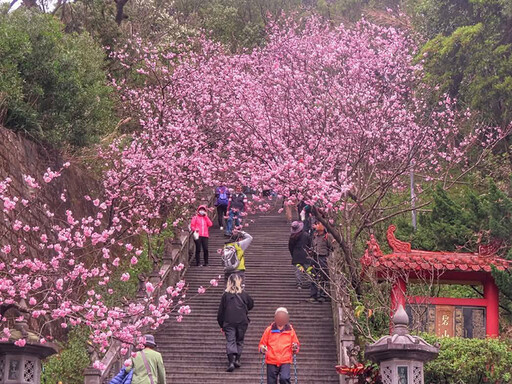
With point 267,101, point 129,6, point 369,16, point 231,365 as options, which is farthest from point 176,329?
point 369,16

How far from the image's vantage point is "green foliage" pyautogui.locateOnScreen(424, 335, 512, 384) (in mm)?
13867

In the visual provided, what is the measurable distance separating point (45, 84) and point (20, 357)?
12633mm

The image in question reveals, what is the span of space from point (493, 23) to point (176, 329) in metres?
16.3

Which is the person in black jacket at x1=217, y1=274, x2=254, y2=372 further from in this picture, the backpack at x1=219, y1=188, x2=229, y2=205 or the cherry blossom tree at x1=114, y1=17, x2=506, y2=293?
the backpack at x1=219, y1=188, x2=229, y2=205

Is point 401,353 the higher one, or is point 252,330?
point 252,330

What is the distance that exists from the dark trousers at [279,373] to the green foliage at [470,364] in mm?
2310

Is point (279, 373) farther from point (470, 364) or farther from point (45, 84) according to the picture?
point (45, 84)

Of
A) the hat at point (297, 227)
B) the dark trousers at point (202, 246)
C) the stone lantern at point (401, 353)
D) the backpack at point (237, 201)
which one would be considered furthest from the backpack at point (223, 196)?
the stone lantern at point (401, 353)

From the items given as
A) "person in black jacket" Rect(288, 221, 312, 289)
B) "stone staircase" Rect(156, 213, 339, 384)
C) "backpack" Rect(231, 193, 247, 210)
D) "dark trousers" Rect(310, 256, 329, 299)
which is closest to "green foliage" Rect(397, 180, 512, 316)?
"dark trousers" Rect(310, 256, 329, 299)

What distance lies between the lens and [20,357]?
963 cm

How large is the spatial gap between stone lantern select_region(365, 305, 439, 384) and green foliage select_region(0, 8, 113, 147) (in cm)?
1184

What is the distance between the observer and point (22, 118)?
798 inches

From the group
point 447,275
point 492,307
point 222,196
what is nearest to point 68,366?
point 447,275

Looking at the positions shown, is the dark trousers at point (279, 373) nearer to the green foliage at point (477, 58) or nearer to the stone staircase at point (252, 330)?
the stone staircase at point (252, 330)
